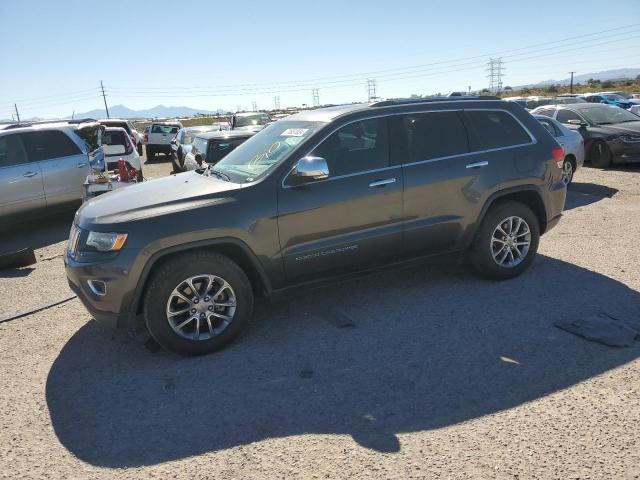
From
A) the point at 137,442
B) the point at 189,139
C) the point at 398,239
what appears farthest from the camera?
the point at 189,139

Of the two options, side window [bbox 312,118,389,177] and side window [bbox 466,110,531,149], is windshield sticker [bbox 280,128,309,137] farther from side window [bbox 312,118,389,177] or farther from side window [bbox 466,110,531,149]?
side window [bbox 466,110,531,149]

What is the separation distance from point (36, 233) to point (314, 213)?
23.3ft

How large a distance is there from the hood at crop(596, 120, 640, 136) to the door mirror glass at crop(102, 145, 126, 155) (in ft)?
37.2

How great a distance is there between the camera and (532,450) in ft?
9.11

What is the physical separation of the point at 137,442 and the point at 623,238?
20.7 feet

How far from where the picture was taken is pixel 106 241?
3.80 m

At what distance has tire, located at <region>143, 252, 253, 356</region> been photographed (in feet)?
12.7

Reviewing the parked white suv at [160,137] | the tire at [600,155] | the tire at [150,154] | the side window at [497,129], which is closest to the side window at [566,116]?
the tire at [600,155]

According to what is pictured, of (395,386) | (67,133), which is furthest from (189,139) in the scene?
(395,386)

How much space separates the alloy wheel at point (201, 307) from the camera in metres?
3.95

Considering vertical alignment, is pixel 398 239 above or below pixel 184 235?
below

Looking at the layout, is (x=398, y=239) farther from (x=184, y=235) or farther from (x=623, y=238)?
(x=623, y=238)

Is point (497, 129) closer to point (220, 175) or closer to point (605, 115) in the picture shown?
point (220, 175)

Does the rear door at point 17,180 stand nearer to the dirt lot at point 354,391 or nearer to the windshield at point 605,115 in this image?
the dirt lot at point 354,391
